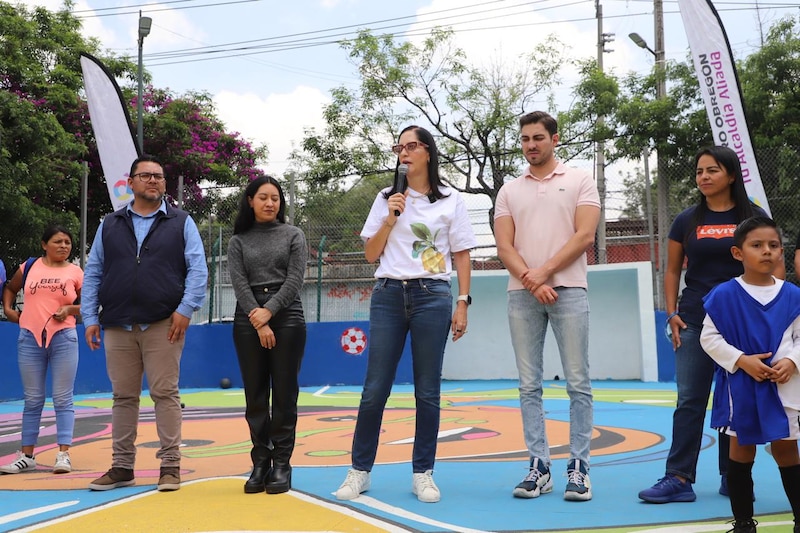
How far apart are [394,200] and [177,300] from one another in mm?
1478

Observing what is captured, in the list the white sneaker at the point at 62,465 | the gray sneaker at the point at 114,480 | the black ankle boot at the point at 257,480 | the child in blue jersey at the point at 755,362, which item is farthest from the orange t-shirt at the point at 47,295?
the child in blue jersey at the point at 755,362

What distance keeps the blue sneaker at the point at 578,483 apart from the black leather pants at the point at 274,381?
1.57 meters

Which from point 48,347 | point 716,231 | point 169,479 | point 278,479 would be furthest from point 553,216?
point 48,347

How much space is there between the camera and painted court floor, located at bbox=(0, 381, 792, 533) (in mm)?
3883

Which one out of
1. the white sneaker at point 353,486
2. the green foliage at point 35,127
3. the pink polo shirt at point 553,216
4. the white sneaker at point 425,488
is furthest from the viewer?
the green foliage at point 35,127

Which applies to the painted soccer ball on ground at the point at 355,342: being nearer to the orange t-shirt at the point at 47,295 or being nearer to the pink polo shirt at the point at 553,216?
the orange t-shirt at the point at 47,295

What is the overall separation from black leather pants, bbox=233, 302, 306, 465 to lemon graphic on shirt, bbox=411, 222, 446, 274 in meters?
0.82

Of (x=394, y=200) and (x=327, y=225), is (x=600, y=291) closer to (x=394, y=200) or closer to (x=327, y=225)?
(x=327, y=225)

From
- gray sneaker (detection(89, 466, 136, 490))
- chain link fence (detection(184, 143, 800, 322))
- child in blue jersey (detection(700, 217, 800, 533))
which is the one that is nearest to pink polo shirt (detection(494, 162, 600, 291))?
child in blue jersey (detection(700, 217, 800, 533))

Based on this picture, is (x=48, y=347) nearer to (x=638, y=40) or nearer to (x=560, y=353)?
(x=560, y=353)

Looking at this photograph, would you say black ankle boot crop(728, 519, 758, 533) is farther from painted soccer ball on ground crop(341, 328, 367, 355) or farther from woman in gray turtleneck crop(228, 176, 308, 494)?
painted soccer ball on ground crop(341, 328, 367, 355)

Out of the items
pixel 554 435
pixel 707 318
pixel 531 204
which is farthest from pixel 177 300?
pixel 554 435

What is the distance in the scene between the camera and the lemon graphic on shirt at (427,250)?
4594 mm

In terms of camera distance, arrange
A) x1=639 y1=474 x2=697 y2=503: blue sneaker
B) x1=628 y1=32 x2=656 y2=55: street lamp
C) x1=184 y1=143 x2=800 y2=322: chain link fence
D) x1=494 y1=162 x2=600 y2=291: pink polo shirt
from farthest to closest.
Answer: x1=628 y1=32 x2=656 y2=55: street lamp
x1=184 y1=143 x2=800 y2=322: chain link fence
x1=494 y1=162 x2=600 y2=291: pink polo shirt
x1=639 y1=474 x2=697 y2=503: blue sneaker
